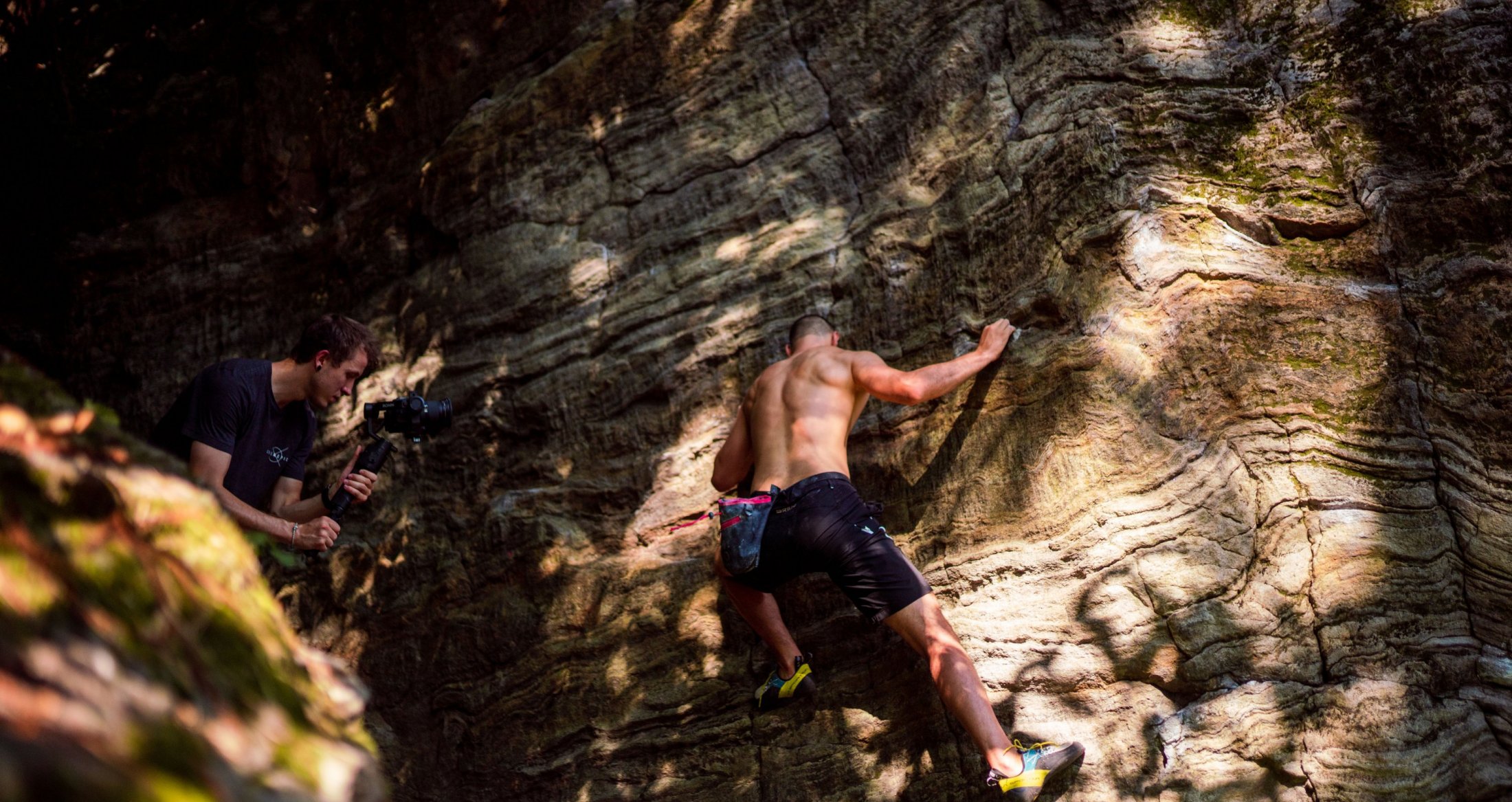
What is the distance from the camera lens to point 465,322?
7.64 m

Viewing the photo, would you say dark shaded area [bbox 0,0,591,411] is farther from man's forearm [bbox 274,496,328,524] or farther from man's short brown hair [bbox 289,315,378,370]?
man's forearm [bbox 274,496,328,524]

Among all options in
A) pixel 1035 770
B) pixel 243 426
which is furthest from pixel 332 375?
pixel 1035 770

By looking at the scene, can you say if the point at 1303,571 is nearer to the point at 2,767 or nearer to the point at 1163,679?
the point at 1163,679

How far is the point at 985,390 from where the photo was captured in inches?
232

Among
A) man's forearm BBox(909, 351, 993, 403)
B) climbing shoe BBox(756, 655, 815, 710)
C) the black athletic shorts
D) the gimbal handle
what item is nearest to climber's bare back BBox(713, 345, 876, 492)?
the black athletic shorts

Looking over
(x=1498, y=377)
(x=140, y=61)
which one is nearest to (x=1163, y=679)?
(x=1498, y=377)

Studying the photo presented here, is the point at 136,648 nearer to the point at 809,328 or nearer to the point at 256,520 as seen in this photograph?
the point at 256,520

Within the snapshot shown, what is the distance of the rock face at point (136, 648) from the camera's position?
1.51m

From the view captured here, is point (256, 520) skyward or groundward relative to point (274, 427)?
groundward

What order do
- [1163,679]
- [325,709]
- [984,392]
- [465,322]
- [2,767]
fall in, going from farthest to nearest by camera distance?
[465,322] < [984,392] < [1163,679] < [325,709] < [2,767]

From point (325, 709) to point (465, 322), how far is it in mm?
5533

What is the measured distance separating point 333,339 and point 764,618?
9.63ft

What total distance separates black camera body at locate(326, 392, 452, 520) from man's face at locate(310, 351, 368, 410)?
0.20 m

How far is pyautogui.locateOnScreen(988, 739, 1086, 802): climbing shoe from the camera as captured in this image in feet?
15.5
